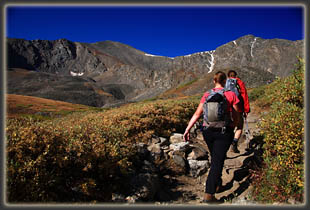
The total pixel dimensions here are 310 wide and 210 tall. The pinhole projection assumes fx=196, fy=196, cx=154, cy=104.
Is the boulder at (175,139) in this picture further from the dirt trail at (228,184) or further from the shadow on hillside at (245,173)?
the shadow on hillside at (245,173)

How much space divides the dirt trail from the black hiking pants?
0.72 meters

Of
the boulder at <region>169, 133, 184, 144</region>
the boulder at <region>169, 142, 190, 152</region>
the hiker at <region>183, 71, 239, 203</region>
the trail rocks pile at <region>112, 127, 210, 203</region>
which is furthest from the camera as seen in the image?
the boulder at <region>169, 133, 184, 144</region>

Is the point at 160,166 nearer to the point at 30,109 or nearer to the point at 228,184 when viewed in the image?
the point at 228,184

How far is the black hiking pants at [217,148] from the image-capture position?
12.3 ft

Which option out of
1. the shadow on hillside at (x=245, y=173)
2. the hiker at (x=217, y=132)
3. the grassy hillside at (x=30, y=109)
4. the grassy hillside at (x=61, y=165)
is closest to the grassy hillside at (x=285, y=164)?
the shadow on hillside at (x=245, y=173)

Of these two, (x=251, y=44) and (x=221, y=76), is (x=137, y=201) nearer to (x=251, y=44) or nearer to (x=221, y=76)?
(x=221, y=76)

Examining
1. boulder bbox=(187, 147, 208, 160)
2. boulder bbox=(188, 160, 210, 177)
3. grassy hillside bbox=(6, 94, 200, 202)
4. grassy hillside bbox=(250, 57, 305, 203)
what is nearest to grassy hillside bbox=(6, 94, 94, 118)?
grassy hillside bbox=(6, 94, 200, 202)

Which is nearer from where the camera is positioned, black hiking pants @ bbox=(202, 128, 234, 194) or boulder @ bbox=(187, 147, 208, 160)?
black hiking pants @ bbox=(202, 128, 234, 194)

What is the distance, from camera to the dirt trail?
460 cm

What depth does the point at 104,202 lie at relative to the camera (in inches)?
155

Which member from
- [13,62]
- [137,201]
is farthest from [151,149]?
[13,62]

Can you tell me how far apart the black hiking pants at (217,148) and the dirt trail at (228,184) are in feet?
2.37

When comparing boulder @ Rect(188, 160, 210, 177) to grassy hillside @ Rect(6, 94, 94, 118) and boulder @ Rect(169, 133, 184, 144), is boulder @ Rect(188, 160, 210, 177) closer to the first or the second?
boulder @ Rect(169, 133, 184, 144)

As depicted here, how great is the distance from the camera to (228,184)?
5.04 metres
